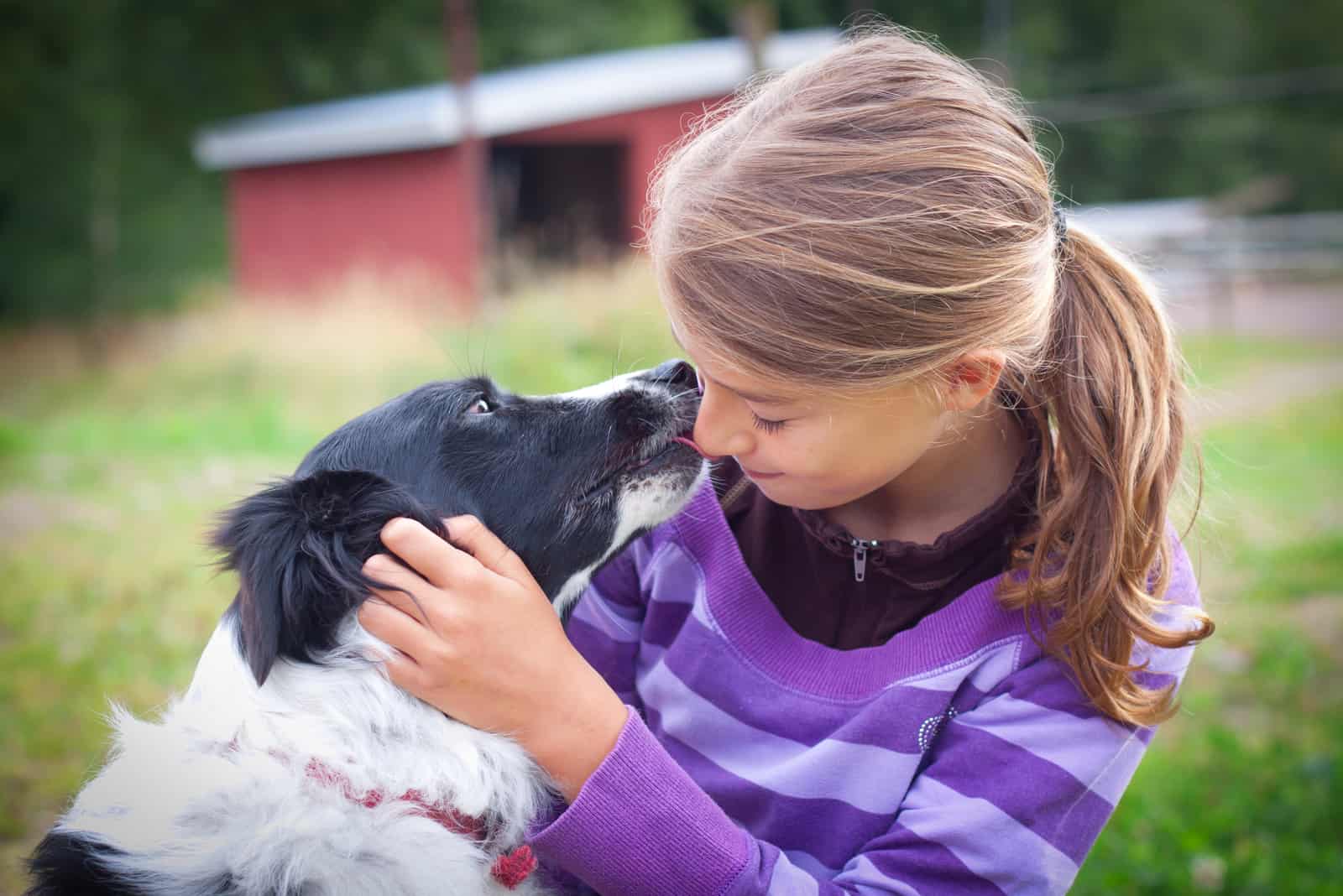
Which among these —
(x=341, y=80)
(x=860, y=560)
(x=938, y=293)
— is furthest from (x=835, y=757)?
(x=341, y=80)

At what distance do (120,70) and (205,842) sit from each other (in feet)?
66.3

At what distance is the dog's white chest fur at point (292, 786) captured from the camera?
4.72 feet

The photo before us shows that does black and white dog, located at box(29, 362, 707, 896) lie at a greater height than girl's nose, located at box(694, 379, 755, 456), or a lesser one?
lesser

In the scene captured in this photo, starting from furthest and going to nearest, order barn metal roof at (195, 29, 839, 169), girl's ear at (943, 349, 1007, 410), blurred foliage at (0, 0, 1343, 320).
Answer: blurred foliage at (0, 0, 1343, 320), barn metal roof at (195, 29, 839, 169), girl's ear at (943, 349, 1007, 410)

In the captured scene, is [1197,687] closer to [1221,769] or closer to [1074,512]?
[1221,769]

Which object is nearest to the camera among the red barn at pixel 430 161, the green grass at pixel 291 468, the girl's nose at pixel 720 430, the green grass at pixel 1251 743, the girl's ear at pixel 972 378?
the girl's ear at pixel 972 378

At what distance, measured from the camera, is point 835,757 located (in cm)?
161

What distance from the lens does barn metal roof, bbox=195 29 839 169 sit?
13.0 metres

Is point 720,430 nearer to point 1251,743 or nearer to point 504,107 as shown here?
point 1251,743

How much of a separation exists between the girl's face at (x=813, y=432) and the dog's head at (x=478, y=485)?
0.87ft

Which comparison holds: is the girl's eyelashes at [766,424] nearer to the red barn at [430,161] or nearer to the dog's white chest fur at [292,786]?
the dog's white chest fur at [292,786]

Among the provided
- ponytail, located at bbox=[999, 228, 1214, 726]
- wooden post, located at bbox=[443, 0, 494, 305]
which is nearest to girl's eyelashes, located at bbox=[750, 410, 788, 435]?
ponytail, located at bbox=[999, 228, 1214, 726]

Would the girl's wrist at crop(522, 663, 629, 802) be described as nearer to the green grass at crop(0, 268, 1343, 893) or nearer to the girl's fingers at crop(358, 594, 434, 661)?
the girl's fingers at crop(358, 594, 434, 661)

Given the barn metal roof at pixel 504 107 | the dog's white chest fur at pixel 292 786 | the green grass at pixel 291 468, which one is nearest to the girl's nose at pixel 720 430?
the dog's white chest fur at pixel 292 786
